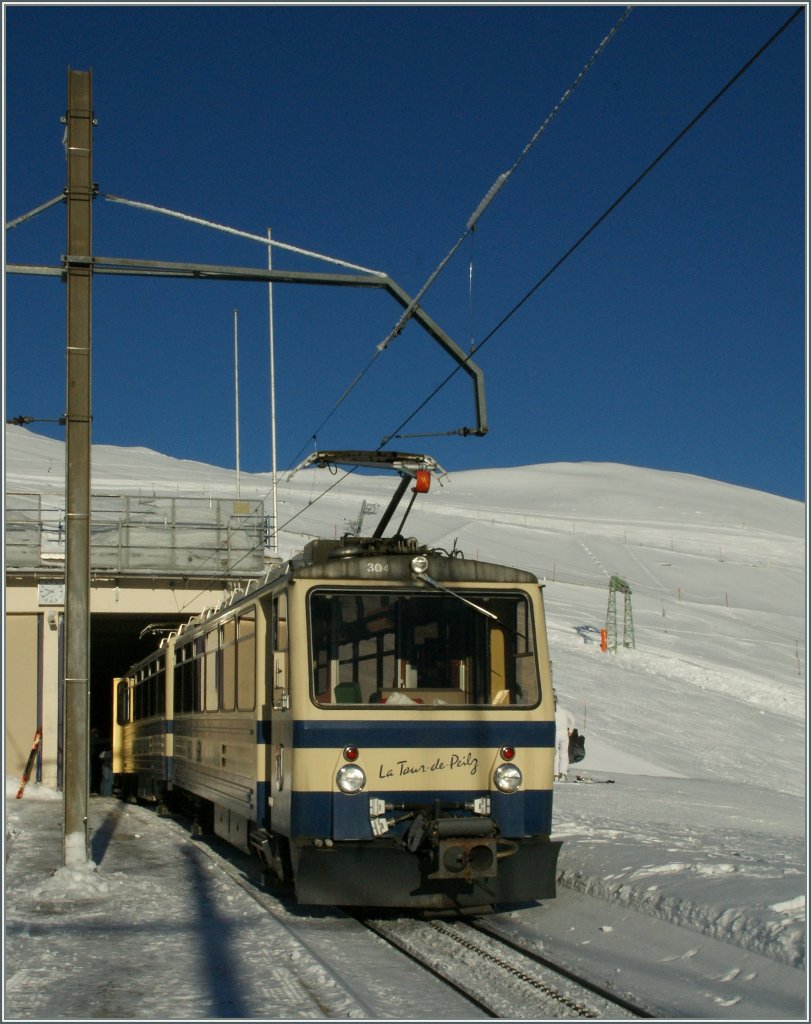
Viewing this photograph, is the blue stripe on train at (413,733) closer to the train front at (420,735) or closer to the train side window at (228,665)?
the train front at (420,735)

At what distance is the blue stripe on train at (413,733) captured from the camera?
34.3 feet

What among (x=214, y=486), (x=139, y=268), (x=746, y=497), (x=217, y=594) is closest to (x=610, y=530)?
(x=214, y=486)

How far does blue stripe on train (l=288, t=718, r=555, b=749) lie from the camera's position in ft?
34.3

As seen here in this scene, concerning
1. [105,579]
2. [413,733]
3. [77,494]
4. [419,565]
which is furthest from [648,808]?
[105,579]

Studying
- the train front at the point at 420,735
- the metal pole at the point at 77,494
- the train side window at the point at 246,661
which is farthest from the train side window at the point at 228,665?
the train front at the point at 420,735

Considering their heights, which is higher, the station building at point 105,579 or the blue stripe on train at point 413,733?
the station building at point 105,579

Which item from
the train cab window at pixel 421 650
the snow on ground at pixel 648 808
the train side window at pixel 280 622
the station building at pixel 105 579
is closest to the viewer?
the snow on ground at pixel 648 808

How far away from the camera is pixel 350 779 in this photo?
34.0ft

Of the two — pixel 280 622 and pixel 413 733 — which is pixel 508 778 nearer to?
pixel 413 733

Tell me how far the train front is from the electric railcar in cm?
1

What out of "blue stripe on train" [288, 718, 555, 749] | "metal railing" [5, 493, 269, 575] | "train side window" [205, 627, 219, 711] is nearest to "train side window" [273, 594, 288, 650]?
"blue stripe on train" [288, 718, 555, 749]

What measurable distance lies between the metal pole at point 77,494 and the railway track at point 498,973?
3604 mm

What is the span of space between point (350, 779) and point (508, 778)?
1299mm

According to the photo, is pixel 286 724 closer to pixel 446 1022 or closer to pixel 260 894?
pixel 260 894
